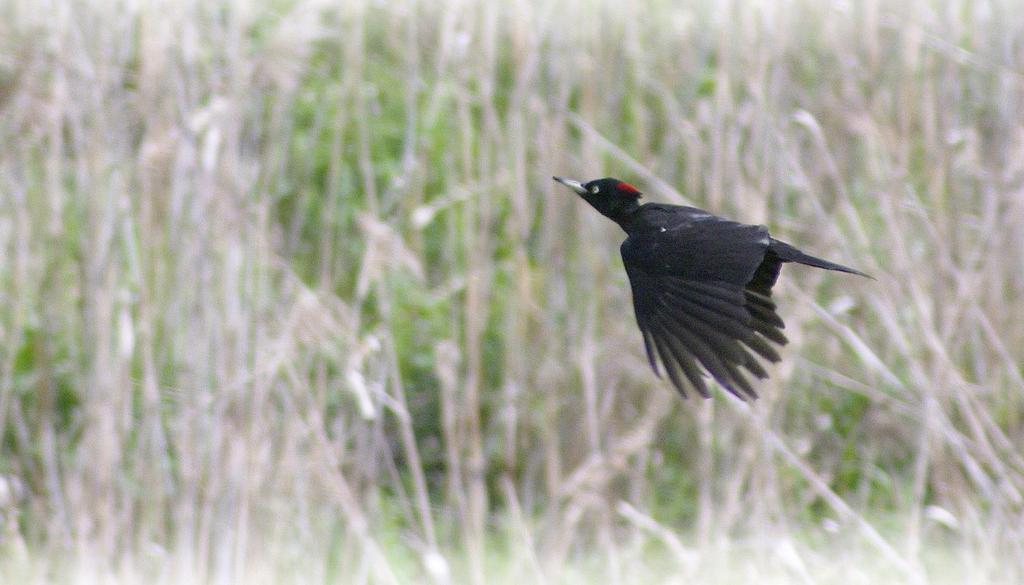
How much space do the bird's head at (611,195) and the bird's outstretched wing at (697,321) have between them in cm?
29

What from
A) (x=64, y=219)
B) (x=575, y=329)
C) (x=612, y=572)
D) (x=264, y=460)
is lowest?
(x=612, y=572)

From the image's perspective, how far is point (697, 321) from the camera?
2695mm

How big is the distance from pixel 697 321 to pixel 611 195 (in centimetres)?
53

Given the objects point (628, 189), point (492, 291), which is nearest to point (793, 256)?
point (628, 189)

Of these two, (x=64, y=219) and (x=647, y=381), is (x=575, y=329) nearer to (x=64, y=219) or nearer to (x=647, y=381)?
(x=647, y=381)

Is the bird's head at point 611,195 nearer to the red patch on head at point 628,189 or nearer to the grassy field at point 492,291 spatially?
the red patch on head at point 628,189

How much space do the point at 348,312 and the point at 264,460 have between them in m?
0.38

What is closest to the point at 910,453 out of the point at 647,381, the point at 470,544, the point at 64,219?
the point at 647,381

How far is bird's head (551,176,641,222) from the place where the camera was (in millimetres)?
3117

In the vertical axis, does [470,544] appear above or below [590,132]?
below

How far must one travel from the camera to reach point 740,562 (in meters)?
3.54

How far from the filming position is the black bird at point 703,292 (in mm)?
2656

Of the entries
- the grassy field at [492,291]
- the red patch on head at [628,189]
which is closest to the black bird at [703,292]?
the red patch on head at [628,189]

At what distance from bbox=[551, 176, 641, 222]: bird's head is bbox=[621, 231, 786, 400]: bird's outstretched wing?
29cm
